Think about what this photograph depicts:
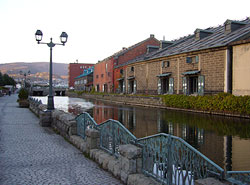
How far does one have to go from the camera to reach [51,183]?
466 centimetres

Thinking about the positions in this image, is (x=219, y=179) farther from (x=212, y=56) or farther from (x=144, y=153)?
(x=212, y=56)

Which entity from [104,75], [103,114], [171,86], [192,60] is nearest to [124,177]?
[103,114]

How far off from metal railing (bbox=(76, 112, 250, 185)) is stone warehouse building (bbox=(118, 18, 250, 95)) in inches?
683

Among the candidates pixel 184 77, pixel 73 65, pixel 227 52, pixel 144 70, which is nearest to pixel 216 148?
pixel 227 52

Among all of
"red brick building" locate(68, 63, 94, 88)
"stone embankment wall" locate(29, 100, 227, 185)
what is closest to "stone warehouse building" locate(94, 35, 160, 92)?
"stone embankment wall" locate(29, 100, 227, 185)

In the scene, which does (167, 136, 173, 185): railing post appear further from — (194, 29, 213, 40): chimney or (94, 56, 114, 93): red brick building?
(94, 56, 114, 93): red brick building

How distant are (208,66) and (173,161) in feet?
69.4

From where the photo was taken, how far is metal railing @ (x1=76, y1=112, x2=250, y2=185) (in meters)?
3.28

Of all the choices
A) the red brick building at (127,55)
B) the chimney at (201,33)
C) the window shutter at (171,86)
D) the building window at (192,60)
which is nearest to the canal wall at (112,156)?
the building window at (192,60)

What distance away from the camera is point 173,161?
3789mm

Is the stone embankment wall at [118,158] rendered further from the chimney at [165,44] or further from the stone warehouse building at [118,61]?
the stone warehouse building at [118,61]

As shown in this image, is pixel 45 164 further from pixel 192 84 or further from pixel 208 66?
pixel 192 84

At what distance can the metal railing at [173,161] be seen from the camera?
3276 millimetres

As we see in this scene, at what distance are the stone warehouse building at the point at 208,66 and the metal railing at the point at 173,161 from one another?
17336 mm
